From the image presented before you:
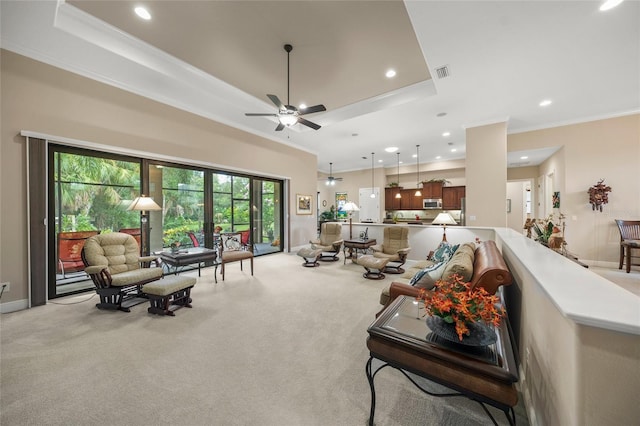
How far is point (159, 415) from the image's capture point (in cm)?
150

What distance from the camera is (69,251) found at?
354 centimetres

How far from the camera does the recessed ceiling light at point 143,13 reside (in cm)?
256

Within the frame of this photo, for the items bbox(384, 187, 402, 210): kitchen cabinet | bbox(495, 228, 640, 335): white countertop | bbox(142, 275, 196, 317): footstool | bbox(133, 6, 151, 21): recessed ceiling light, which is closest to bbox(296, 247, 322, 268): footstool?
bbox(142, 275, 196, 317): footstool

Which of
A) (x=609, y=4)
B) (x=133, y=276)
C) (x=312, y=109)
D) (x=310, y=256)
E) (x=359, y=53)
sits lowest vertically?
(x=310, y=256)

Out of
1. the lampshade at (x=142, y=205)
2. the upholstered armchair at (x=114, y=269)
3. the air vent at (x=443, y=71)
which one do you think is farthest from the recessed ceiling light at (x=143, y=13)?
the air vent at (x=443, y=71)

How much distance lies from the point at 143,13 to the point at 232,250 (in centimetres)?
A: 377

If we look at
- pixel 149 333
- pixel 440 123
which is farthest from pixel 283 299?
pixel 440 123

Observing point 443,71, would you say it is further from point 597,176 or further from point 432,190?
point 432,190

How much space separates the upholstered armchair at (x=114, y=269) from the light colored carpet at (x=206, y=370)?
24 cm

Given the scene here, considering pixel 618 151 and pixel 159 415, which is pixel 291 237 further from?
pixel 618 151

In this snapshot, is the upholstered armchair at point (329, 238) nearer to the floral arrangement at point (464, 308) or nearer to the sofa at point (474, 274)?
the sofa at point (474, 274)

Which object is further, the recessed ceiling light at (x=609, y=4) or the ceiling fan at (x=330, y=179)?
the ceiling fan at (x=330, y=179)

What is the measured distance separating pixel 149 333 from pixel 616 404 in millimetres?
3341

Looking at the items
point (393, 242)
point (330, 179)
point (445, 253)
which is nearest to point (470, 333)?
point (445, 253)
